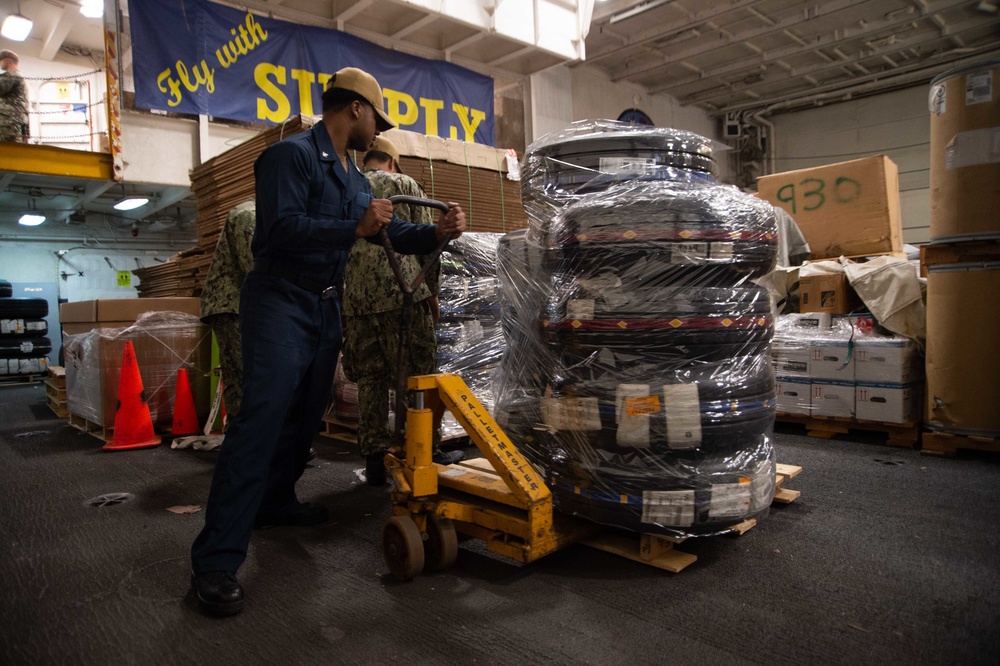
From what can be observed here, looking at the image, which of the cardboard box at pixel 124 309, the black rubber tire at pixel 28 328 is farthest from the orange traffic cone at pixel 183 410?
the black rubber tire at pixel 28 328

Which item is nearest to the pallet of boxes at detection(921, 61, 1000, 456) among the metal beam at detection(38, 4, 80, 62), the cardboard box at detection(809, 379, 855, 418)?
the cardboard box at detection(809, 379, 855, 418)

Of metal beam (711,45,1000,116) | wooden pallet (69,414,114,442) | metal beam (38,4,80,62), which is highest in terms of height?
metal beam (711,45,1000,116)

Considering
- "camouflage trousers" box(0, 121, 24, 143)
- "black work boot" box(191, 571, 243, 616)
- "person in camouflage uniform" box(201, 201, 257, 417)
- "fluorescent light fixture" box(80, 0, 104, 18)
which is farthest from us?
"fluorescent light fixture" box(80, 0, 104, 18)

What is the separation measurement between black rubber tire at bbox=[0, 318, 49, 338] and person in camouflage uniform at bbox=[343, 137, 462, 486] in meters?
11.6

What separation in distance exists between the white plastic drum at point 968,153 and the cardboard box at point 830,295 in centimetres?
96

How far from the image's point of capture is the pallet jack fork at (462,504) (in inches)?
85.9

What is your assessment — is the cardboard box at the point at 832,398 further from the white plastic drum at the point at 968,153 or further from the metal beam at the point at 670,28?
the metal beam at the point at 670,28

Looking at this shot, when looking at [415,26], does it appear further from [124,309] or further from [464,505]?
[464,505]

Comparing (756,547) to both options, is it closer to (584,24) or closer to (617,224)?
(617,224)

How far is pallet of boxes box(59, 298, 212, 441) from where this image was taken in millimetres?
5195

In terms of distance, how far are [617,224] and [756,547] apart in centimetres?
141

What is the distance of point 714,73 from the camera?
12.9 metres

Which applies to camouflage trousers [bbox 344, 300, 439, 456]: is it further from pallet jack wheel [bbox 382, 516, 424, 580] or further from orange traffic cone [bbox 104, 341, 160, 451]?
orange traffic cone [bbox 104, 341, 160, 451]

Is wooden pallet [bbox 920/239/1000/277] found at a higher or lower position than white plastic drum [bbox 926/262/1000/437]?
higher
